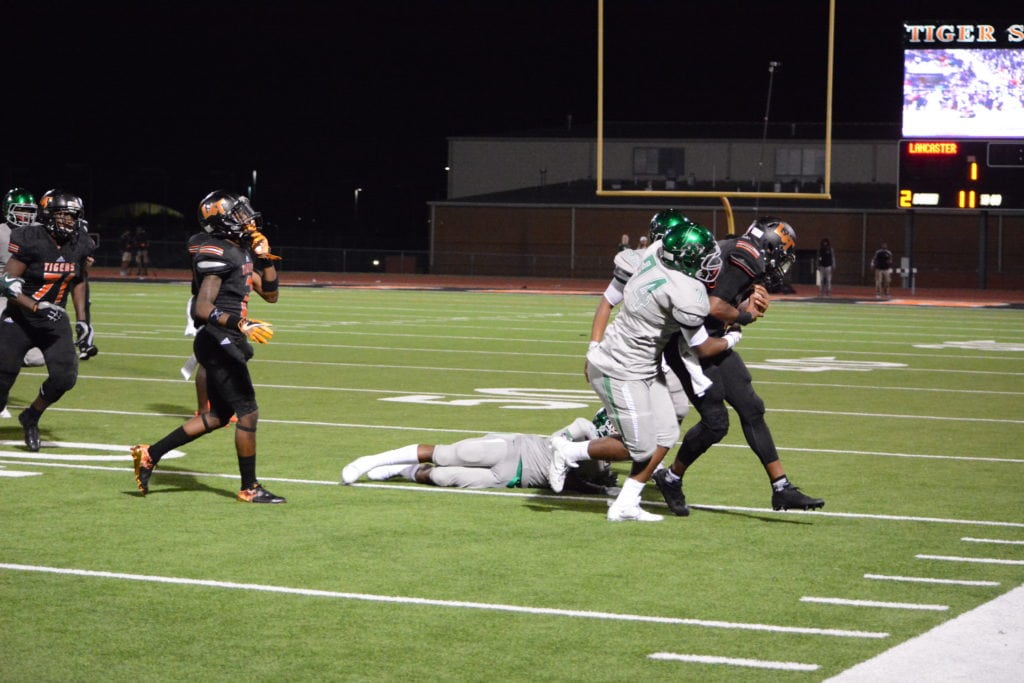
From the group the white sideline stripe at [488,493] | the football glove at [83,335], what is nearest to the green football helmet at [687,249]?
the white sideline stripe at [488,493]

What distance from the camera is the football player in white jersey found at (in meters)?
7.72

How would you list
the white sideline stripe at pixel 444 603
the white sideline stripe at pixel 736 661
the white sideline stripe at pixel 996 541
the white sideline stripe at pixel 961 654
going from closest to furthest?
the white sideline stripe at pixel 961 654
the white sideline stripe at pixel 736 661
the white sideline stripe at pixel 444 603
the white sideline stripe at pixel 996 541

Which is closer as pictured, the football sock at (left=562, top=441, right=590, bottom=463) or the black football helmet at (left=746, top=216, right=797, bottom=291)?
the football sock at (left=562, top=441, right=590, bottom=463)

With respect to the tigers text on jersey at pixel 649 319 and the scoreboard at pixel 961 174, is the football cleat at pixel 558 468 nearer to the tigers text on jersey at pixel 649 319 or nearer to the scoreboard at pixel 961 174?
the tigers text on jersey at pixel 649 319

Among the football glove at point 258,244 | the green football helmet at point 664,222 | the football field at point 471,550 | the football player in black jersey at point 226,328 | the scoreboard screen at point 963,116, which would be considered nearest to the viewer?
the football field at point 471,550

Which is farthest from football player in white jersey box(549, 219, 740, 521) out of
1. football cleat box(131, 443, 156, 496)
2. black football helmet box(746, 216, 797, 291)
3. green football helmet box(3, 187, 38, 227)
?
green football helmet box(3, 187, 38, 227)

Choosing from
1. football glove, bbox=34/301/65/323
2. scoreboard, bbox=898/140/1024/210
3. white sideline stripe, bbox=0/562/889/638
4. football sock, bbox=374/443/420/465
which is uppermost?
scoreboard, bbox=898/140/1024/210

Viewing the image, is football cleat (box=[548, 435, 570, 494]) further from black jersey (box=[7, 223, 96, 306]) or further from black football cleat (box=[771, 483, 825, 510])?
black jersey (box=[7, 223, 96, 306])

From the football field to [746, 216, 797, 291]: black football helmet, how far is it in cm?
130

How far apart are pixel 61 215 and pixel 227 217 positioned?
2.53 m

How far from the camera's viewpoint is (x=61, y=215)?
10305 millimetres

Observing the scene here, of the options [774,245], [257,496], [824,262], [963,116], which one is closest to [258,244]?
[257,496]

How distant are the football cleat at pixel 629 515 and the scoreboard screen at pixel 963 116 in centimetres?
2590

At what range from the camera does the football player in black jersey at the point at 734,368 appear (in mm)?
8195
